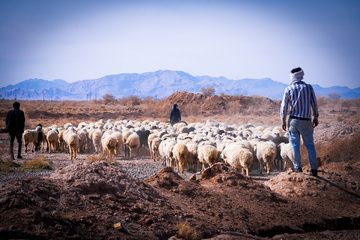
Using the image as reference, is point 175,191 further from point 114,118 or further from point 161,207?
point 114,118

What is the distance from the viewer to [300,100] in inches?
243

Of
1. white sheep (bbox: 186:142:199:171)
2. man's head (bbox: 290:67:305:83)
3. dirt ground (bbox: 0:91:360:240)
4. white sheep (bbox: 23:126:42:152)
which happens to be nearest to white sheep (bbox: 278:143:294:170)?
dirt ground (bbox: 0:91:360:240)

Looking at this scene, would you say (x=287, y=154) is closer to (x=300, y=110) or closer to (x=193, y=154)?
(x=193, y=154)

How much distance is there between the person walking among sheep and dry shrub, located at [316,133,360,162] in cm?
348

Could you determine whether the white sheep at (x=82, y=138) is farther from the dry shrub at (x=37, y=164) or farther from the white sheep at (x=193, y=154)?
the white sheep at (x=193, y=154)

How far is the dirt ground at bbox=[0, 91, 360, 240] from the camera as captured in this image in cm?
338

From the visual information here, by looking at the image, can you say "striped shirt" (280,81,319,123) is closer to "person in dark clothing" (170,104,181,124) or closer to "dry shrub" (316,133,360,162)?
"dry shrub" (316,133,360,162)

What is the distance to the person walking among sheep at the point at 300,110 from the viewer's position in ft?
20.2

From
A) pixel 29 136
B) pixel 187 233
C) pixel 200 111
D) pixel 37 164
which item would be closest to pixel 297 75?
pixel 187 233

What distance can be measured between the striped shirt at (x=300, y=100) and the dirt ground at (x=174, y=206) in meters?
1.52

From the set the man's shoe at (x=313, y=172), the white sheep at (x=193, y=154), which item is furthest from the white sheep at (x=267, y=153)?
the man's shoe at (x=313, y=172)

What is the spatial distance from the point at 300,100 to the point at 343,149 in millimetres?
4547

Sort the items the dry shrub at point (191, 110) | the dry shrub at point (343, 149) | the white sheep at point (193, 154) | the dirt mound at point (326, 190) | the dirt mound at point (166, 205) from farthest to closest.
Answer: the dry shrub at point (191, 110) → the white sheep at point (193, 154) → the dry shrub at point (343, 149) → the dirt mound at point (326, 190) → the dirt mound at point (166, 205)

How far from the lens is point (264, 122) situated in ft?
107
